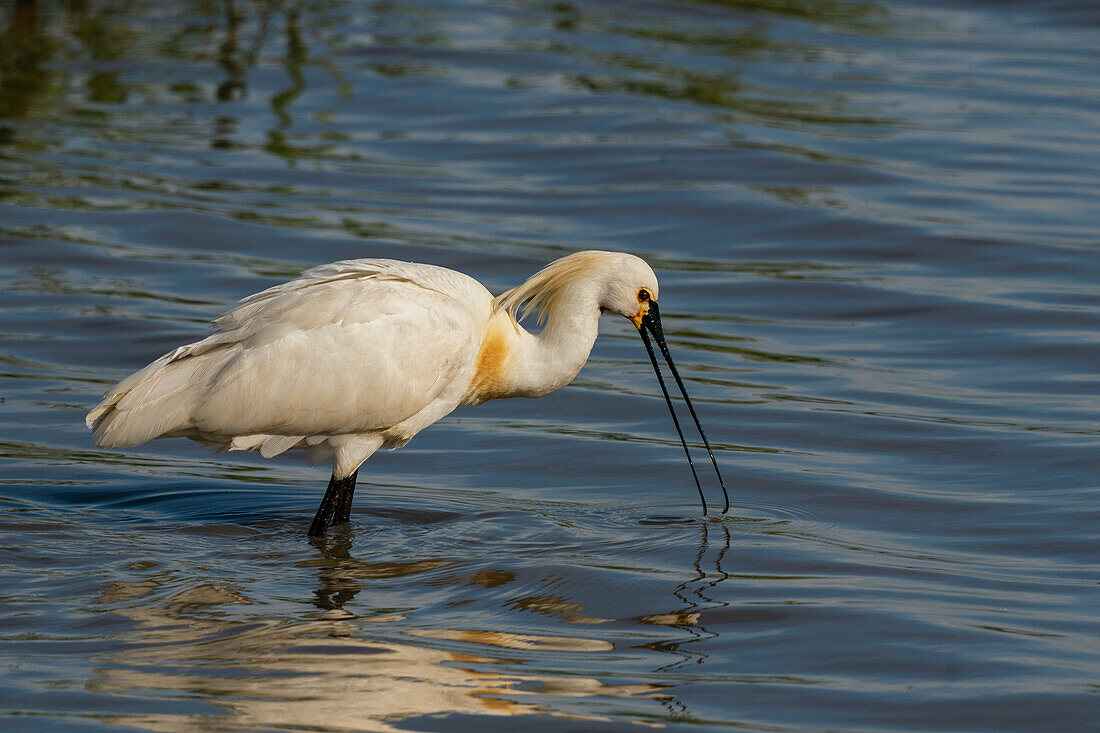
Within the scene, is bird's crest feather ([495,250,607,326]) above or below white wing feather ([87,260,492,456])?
above

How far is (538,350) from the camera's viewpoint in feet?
27.6

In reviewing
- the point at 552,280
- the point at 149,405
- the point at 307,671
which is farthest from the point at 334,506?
the point at 307,671

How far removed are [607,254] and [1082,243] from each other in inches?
271

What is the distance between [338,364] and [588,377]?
132 inches

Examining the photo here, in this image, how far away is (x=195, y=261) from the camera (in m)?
13.2

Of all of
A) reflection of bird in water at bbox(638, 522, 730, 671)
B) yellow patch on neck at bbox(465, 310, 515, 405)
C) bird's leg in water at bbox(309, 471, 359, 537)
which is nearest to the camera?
reflection of bird in water at bbox(638, 522, 730, 671)

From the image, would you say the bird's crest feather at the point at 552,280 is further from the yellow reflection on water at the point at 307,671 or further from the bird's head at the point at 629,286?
the yellow reflection on water at the point at 307,671

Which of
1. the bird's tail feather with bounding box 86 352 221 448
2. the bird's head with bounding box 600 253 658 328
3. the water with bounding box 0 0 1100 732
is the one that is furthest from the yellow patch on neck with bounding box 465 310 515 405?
the bird's tail feather with bounding box 86 352 221 448

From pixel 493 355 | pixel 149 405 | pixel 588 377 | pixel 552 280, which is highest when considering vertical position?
pixel 552 280

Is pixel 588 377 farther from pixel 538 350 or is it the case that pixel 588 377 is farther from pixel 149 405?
pixel 149 405

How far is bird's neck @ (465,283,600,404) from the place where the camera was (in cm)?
834

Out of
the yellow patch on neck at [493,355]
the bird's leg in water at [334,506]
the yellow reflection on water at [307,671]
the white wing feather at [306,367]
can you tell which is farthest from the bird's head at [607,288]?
the yellow reflection on water at [307,671]

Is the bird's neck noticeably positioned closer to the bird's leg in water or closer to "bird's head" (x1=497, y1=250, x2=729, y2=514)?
"bird's head" (x1=497, y1=250, x2=729, y2=514)

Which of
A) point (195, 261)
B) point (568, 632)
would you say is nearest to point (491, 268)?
point (195, 261)
